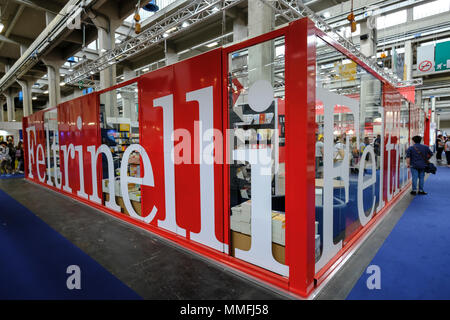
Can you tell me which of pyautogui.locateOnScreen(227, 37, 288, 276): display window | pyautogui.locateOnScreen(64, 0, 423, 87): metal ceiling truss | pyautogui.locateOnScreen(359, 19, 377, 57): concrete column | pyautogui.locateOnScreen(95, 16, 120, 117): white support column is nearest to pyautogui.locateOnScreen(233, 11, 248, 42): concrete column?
pyautogui.locateOnScreen(64, 0, 423, 87): metal ceiling truss

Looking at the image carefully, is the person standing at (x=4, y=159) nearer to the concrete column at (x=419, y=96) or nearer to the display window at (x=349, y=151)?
the display window at (x=349, y=151)

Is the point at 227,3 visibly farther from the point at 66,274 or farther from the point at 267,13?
the point at 66,274

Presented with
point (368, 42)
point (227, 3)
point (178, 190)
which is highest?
point (368, 42)

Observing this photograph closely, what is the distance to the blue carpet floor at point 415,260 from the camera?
235 cm

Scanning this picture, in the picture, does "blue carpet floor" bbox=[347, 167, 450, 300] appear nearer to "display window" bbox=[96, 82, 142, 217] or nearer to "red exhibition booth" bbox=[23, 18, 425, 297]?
"red exhibition booth" bbox=[23, 18, 425, 297]

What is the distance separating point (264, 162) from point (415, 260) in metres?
2.21

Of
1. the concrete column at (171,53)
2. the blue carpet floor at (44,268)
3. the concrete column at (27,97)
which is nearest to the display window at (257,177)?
the blue carpet floor at (44,268)

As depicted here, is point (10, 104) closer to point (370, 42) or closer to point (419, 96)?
point (370, 42)

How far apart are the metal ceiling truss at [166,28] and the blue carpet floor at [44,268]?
4.23 m

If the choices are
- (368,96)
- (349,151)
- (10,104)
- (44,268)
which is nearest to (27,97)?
(10,104)

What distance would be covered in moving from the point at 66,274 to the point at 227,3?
179 inches

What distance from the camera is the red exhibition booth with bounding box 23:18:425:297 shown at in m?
2.33

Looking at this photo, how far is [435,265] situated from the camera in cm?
286
